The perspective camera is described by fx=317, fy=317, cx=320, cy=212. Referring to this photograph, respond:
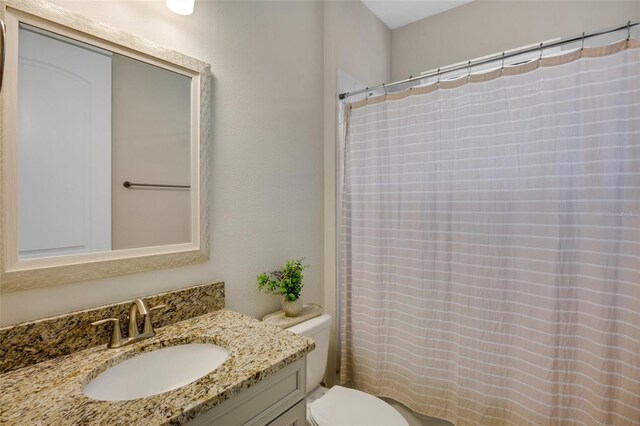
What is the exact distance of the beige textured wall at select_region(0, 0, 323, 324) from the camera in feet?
3.63

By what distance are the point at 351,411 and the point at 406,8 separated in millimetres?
2533

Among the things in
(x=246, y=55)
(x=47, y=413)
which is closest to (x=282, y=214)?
(x=246, y=55)

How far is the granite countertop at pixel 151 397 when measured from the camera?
0.69m

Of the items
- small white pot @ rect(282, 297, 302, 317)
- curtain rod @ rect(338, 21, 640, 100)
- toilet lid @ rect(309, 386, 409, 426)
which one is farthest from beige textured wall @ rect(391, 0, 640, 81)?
toilet lid @ rect(309, 386, 409, 426)

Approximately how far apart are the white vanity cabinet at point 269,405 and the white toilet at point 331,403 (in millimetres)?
339

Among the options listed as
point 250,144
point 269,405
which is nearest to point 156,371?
point 269,405

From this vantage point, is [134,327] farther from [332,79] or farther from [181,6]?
[332,79]

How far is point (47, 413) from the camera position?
701mm

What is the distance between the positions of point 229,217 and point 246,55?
2.51ft

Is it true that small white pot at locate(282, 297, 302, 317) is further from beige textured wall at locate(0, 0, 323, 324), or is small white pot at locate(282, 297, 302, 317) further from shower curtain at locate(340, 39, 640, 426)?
shower curtain at locate(340, 39, 640, 426)

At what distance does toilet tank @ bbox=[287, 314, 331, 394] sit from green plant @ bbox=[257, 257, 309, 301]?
147 millimetres

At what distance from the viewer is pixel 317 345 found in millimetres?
1567

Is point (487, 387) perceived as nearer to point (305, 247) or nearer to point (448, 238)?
point (448, 238)

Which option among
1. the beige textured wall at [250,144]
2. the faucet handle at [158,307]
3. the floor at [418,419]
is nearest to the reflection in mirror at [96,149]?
the beige textured wall at [250,144]
